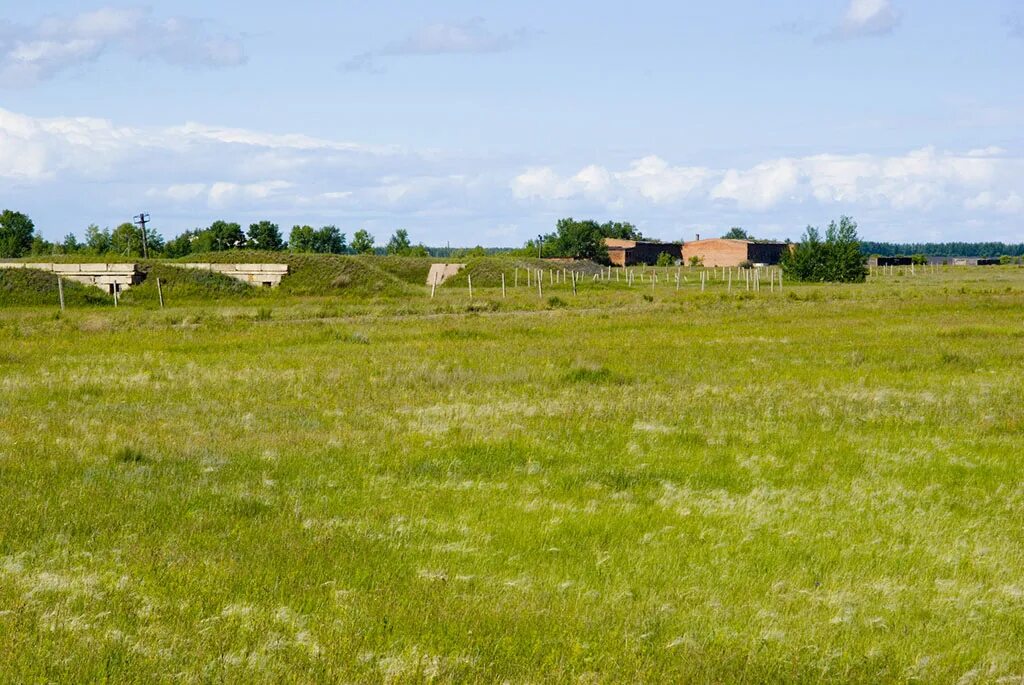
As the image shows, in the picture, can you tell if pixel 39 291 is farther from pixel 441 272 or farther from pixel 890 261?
pixel 890 261

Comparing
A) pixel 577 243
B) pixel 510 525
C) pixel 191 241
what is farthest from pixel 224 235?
pixel 510 525

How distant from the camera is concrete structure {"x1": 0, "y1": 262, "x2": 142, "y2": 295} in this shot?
6138cm

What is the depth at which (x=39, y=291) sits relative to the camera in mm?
55938

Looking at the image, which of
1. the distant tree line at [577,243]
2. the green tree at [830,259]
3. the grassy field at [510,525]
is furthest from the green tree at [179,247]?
the grassy field at [510,525]

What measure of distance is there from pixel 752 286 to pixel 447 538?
79871mm

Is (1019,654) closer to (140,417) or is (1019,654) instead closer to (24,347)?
(140,417)

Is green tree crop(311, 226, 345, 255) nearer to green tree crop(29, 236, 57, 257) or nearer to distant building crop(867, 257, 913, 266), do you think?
green tree crop(29, 236, 57, 257)

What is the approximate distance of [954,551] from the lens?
389 inches

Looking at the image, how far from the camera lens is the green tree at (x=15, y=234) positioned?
12744 centimetres

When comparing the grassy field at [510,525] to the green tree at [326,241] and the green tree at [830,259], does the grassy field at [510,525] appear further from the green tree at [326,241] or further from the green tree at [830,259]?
the green tree at [326,241]

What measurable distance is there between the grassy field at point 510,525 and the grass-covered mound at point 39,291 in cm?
3458

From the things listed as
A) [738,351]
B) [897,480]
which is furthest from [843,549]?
[738,351]

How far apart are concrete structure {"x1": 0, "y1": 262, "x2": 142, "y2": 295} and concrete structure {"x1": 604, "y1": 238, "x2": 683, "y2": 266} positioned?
335ft

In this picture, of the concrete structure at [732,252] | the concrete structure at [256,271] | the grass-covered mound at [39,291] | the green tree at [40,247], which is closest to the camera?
the grass-covered mound at [39,291]
